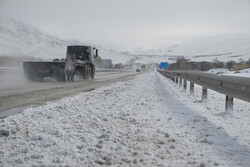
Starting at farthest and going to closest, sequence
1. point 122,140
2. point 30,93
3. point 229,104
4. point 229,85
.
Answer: point 30,93
point 229,104
point 229,85
point 122,140

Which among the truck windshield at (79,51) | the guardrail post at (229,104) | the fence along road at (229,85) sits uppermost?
the truck windshield at (79,51)

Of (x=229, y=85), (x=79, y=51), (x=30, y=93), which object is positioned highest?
(x=79, y=51)

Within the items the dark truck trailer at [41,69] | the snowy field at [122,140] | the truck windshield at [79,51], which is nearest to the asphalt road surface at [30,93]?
the snowy field at [122,140]

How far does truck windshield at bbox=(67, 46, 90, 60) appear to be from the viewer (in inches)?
816

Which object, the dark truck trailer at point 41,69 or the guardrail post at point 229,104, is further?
the dark truck trailer at point 41,69

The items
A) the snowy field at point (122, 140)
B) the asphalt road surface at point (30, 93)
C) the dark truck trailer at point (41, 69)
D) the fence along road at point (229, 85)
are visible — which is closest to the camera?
the snowy field at point (122, 140)

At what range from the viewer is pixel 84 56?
68.7 feet

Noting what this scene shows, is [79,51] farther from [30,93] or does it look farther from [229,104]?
[229,104]

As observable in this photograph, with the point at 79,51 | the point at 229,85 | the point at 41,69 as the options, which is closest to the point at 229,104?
the point at 229,85

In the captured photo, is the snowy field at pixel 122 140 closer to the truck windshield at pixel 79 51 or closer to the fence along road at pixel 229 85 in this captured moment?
the fence along road at pixel 229 85

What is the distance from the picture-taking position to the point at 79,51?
2083 centimetres

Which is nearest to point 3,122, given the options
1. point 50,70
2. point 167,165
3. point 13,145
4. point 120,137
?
point 13,145

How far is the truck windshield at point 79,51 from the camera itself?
68.0ft

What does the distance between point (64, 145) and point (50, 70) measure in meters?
13.9
